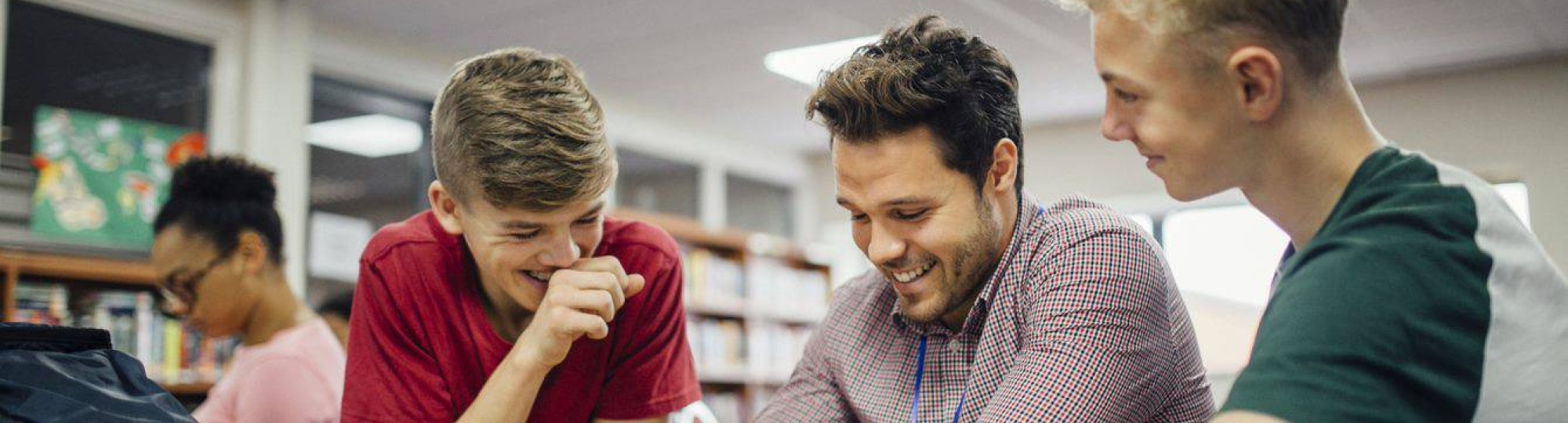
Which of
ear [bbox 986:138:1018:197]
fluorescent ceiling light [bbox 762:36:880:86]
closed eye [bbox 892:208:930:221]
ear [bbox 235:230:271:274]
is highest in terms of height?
fluorescent ceiling light [bbox 762:36:880:86]

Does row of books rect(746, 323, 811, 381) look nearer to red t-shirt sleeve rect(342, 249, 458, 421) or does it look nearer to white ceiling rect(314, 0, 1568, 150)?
white ceiling rect(314, 0, 1568, 150)

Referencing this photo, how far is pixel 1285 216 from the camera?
3.39 ft

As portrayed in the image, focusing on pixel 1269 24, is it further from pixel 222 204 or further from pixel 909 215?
pixel 222 204

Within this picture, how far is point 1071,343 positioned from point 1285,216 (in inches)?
14.5

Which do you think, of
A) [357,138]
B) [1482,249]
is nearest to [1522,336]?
[1482,249]

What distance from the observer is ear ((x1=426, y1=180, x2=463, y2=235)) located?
1652 mm

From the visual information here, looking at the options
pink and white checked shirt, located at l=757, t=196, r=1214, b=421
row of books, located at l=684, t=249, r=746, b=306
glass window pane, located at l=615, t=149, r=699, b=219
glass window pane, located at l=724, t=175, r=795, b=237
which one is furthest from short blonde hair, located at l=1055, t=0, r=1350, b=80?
glass window pane, located at l=724, t=175, r=795, b=237

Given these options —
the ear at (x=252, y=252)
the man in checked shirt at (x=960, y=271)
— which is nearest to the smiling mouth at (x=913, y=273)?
the man in checked shirt at (x=960, y=271)

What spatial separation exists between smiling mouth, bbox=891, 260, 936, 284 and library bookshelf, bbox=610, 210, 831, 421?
14.9ft

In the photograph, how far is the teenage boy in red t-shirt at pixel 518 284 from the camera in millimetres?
1531

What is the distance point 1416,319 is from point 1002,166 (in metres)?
0.84

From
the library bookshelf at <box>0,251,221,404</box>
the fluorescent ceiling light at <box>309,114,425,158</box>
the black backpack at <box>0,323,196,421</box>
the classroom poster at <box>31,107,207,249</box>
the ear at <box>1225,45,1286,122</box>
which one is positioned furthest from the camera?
the fluorescent ceiling light at <box>309,114,425,158</box>

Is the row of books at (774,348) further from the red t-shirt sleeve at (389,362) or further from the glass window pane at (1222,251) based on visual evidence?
the red t-shirt sleeve at (389,362)

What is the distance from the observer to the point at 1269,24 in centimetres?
95
